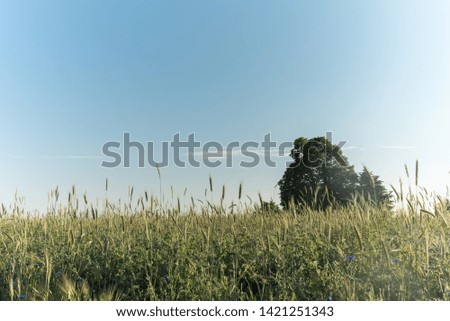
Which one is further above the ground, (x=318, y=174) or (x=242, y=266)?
(x=318, y=174)

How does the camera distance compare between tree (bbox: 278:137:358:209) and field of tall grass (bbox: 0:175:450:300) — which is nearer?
field of tall grass (bbox: 0:175:450:300)

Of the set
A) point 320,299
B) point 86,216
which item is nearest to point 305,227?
point 320,299

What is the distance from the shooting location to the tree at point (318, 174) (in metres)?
16.8

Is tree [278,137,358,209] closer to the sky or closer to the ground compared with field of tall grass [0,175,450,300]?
closer to the sky

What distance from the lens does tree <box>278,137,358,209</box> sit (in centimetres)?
1675

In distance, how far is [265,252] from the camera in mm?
4531

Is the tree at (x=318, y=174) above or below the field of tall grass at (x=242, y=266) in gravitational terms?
above

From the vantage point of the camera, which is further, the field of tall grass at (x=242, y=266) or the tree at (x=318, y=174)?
the tree at (x=318, y=174)

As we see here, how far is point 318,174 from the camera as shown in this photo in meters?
17.3

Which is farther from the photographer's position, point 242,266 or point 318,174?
point 318,174
